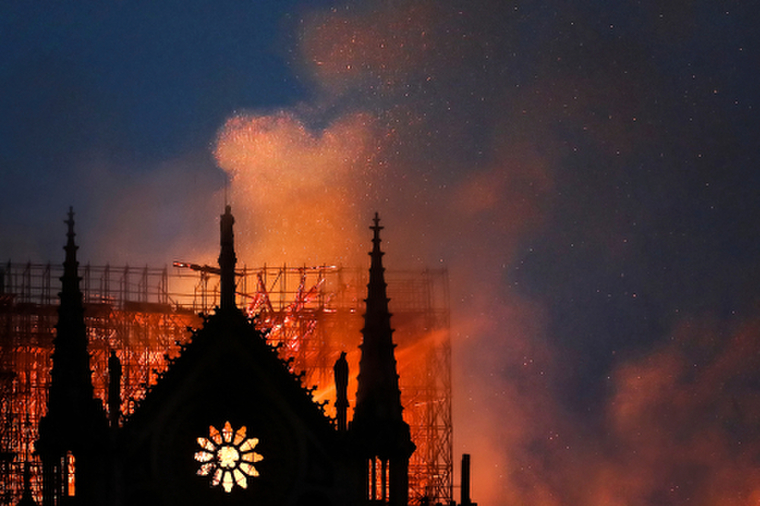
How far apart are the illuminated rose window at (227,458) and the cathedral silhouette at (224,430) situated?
0.03 metres

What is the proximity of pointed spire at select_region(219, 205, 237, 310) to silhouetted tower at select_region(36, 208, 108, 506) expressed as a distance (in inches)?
168

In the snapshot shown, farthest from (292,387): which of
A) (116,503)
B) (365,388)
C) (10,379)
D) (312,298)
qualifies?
(312,298)

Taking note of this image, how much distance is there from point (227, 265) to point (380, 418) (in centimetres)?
626

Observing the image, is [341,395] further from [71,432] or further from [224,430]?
[71,432]

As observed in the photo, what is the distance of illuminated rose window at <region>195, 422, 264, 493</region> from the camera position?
150 feet

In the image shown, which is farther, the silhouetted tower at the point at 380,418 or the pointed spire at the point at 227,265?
the pointed spire at the point at 227,265

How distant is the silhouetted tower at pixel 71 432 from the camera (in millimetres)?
44125

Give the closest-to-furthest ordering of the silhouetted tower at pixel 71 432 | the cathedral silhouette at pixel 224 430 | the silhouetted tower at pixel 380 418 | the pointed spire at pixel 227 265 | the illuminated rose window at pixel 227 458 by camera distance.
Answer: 1. the silhouetted tower at pixel 71 432
2. the cathedral silhouette at pixel 224 430
3. the silhouetted tower at pixel 380 418
4. the illuminated rose window at pixel 227 458
5. the pointed spire at pixel 227 265

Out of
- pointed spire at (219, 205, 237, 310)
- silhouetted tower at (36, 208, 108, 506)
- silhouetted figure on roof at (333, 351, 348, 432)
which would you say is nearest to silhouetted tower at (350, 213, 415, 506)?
silhouetted figure on roof at (333, 351, 348, 432)

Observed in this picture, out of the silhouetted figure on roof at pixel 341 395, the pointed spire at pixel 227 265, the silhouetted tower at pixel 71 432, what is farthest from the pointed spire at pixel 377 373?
the silhouetted tower at pixel 71 432

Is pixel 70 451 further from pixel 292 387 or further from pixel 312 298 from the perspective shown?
pixel 312 298

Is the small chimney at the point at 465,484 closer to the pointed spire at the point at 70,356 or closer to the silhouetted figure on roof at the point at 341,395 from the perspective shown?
the silhouetted figure on roof at the point at 341,395

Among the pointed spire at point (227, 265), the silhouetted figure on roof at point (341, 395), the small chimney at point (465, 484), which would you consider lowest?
the small chimney at point (465, 484)

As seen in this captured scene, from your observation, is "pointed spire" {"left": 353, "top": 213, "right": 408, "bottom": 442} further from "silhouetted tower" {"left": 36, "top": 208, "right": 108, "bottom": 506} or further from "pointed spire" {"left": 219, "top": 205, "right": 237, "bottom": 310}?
"silhouetted tower" {"left": 36, "top": 208, "right": 108, "bottom": 506}
